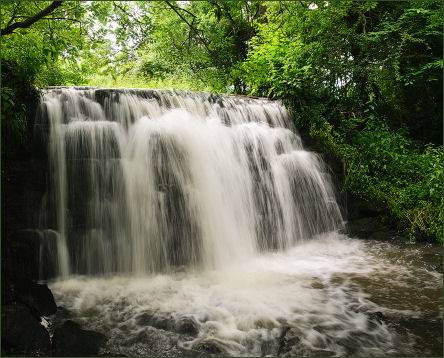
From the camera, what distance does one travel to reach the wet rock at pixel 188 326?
4.14 m

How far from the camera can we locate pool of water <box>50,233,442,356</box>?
387cm

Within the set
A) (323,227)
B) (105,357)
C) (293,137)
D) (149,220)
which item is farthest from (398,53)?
(105,357)

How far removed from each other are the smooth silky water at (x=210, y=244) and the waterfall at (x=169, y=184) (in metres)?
0.02

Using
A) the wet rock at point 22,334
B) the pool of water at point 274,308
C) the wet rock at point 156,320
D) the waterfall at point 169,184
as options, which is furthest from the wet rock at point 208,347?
the waterfall at point 169,184

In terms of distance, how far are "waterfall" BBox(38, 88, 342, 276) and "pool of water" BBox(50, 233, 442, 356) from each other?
0.48 metres

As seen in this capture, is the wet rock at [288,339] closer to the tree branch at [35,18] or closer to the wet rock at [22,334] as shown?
the wet rock at [22,334]

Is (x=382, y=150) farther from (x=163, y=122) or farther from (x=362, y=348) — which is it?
(x=362, y=348)

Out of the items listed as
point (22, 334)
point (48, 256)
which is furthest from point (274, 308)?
point (48, 256)

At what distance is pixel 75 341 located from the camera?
369 cm

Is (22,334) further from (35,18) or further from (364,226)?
(364,226)

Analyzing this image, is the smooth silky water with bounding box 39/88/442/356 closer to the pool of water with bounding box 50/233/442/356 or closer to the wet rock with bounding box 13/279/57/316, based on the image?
the pool of water with bounding box 50/233/442/356

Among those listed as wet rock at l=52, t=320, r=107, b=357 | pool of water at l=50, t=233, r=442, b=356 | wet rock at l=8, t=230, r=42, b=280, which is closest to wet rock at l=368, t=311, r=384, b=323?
pool of water at l=50, t=233, r=442, b=356

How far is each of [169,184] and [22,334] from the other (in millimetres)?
3737

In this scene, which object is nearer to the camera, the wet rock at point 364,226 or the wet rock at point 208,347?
the wet rock at point 208,347
